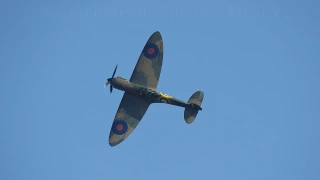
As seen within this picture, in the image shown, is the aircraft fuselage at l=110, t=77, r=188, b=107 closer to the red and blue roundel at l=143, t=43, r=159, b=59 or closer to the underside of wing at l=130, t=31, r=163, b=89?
the underside of wing at l=130, t=31, r=163, b=89

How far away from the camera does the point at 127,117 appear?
42188 millimetres

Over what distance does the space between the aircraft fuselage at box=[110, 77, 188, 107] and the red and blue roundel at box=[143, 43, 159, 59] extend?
2.85 metres

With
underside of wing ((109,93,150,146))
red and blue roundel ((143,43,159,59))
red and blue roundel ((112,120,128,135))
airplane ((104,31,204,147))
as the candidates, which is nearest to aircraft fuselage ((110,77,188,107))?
airplane ((104,31,204,147))

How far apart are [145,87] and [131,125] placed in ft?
10.7

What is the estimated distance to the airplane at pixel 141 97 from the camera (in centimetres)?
4178

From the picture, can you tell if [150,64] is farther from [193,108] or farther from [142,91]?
[193,108]

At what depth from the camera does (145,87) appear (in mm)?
42000

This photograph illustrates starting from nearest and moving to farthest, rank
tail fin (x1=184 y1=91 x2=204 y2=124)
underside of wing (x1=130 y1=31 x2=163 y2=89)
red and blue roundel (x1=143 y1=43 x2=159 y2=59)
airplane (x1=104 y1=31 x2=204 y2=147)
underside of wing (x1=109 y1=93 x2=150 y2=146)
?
tail fin (x1=184 y1=91 x2=204 y2=124)
airplane (x1=104 y1=31 x2=204 y2=147)
underside of wing (x1=109 y1=93 x2=150 y2=146)
underside of wing (x1=130 y1=31 x2=163 y2=89)
red and blue roundel (x1=143 y1=43 x2=159 y2=59)

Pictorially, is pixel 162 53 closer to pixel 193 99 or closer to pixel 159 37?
pixel 159 37

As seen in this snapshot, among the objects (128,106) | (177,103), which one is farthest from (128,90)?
(177,103)

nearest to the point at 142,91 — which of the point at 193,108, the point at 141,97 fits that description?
the point at 141,97

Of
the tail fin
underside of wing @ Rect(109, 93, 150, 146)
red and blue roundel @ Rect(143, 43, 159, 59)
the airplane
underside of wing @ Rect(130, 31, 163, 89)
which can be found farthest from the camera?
red and blue roundel @ Rect(143, 43, 159, 59)

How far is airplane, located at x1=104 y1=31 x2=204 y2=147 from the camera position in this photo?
4178 cm

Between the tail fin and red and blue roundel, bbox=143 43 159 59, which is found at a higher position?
red and blue roundel, bbox=143 43 159 59
